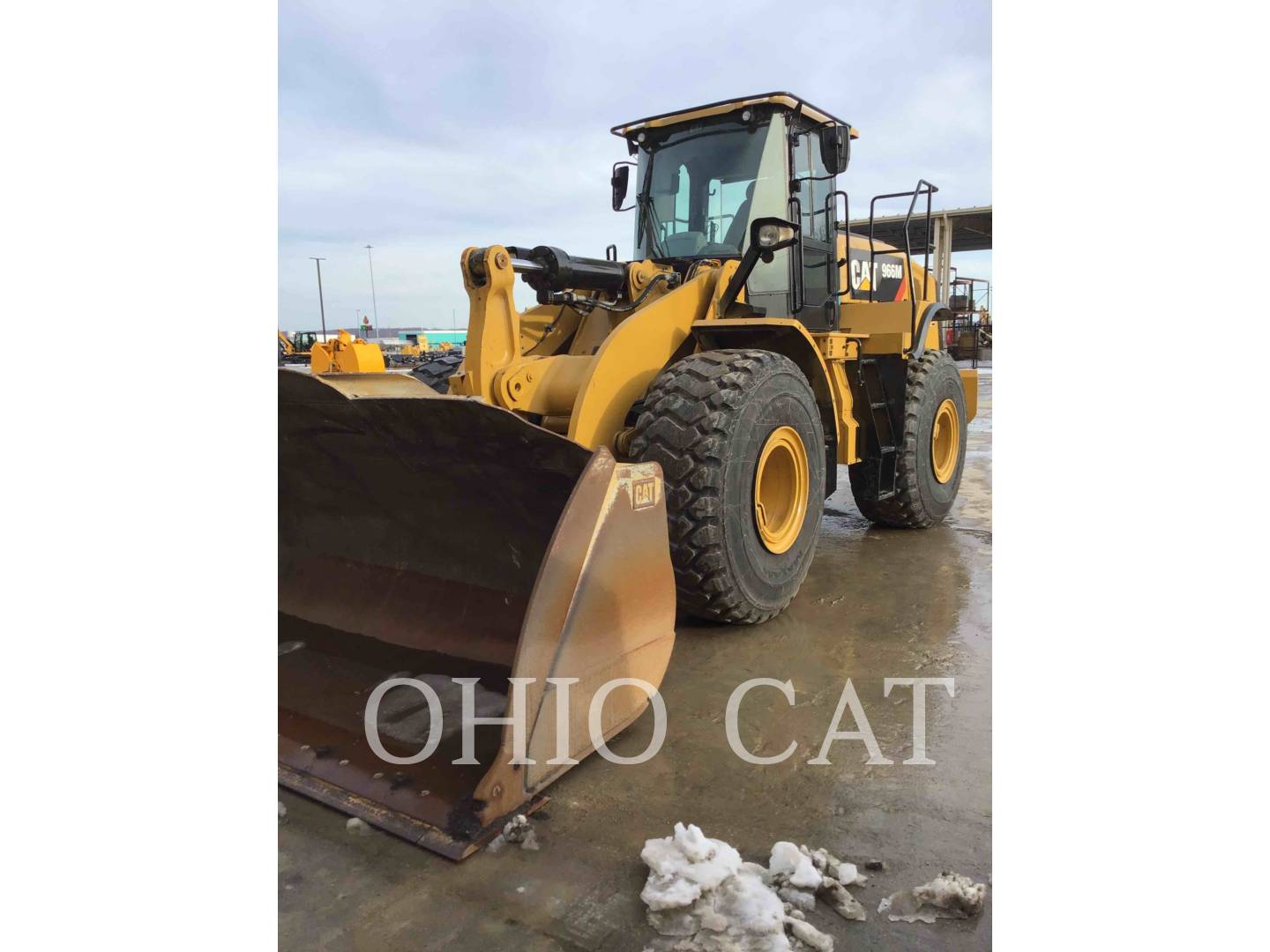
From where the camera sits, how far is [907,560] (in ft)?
17.2

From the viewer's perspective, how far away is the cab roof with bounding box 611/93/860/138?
4656 millimetres

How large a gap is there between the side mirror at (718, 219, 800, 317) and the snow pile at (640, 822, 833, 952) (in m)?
2.93

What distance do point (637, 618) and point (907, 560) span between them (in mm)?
3052

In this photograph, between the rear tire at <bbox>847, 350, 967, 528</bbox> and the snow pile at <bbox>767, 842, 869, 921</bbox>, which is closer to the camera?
the snow pile at <bbox>767, 842, 869, 921</bbox>

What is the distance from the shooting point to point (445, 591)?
128 inches

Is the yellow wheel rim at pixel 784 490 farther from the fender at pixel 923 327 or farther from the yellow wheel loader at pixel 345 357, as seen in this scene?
the yellow wheel loader at pixel 345 357

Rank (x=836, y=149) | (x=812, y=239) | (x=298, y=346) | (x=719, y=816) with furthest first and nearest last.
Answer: (x=298, y=346)
(x=812, y=239)
(x=836, y=149)
(x=719, y=816)

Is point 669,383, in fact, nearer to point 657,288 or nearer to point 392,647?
point 657,288

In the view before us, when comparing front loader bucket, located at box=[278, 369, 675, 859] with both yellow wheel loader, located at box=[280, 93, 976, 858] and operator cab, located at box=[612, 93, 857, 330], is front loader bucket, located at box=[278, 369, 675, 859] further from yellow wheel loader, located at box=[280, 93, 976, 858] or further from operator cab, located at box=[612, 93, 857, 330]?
operator cab, located at box=[612, 93, 857, 330]

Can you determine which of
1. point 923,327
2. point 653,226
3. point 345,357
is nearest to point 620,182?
point 653,226

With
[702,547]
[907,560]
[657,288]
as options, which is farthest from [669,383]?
[907,560]

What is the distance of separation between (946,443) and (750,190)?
2.81 meters

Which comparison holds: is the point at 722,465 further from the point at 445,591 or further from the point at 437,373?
the point at 437,373

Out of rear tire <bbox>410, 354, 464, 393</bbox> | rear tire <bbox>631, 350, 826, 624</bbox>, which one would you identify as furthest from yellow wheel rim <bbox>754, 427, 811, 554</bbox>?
rear tire <bbox>410, 354, 464, 393</bbox>
